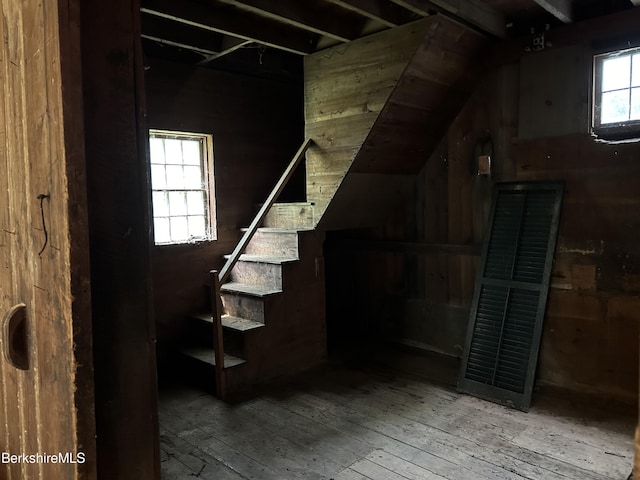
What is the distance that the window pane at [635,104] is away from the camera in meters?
3.02

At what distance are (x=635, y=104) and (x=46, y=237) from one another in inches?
132

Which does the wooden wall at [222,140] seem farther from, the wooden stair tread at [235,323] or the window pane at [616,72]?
the window pane at [616,72]

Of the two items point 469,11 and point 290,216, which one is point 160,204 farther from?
point 469,11

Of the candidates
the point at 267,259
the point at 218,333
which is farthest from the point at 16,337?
the point at 267,259

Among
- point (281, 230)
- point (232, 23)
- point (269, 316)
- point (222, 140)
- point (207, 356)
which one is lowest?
point (207, 356)

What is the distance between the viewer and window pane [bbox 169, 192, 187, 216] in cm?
387

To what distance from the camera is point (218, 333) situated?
325cm

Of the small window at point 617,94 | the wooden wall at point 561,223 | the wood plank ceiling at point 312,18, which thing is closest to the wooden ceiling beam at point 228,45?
the wood plank ceiling at point 312,18

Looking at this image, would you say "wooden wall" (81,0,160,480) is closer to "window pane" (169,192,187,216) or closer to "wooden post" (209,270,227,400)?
"wooden post" (209,270,227,400)

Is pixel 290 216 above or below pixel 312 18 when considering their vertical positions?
below

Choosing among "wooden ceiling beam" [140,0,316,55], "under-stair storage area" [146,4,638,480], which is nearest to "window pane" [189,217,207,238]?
"under-stair storage area" [146,4,638,480]

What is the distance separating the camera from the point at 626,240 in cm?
313

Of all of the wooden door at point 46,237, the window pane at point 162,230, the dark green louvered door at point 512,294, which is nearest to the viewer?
the wooden door at point 46,237

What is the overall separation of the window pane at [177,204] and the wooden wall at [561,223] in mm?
1923
